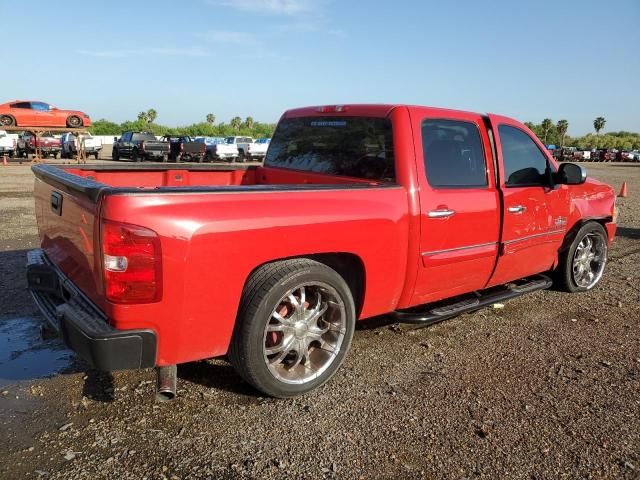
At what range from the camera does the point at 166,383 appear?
2.68 metres

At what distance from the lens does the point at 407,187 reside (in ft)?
11.5

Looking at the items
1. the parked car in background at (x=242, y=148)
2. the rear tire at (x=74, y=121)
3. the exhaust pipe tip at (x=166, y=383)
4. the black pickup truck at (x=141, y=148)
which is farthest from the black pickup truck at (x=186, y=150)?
the exhaust pipe tip at (x=166, y=383)

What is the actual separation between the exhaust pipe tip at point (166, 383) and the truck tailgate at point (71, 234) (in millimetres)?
502

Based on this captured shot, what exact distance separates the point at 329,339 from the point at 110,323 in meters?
1.40

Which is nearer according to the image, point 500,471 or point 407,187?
point 500,471

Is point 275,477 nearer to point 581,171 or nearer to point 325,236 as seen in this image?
point 325,236

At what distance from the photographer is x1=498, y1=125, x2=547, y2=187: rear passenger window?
432 cm

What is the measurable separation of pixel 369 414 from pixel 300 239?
3.61 ft

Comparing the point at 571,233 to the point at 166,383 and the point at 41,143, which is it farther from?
the point at 41,143

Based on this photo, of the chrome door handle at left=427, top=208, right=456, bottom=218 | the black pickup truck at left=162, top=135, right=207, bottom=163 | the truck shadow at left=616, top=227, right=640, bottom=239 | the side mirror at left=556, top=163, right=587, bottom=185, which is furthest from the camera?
the black pickup truck at left=162, top=135, right=207, bottom=163

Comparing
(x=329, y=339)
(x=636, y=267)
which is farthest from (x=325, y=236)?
(x=636, y=267)

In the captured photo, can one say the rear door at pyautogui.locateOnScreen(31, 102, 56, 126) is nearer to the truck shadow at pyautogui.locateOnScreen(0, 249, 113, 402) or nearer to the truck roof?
the truck shadow at pyautogui.locateOnScreen(0, 249, 113, 402)

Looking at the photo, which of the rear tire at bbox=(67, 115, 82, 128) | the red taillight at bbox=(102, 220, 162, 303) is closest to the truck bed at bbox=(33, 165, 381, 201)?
the red taillight at bbox=(102, 220, 162, 303)

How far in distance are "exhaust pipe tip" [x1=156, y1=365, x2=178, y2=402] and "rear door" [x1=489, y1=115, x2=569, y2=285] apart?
2.81 metres
